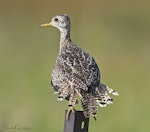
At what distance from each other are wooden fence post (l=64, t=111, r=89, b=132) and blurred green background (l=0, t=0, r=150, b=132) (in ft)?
8.23

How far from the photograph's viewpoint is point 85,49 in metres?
12.5

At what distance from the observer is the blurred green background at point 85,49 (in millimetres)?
10148

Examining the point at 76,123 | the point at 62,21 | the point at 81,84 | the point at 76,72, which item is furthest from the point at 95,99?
the point at 62,21

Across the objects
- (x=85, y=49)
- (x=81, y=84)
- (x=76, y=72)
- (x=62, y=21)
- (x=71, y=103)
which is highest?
(x=85, y=49)

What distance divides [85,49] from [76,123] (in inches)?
221

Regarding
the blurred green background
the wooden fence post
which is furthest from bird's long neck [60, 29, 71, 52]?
the wooden fence post

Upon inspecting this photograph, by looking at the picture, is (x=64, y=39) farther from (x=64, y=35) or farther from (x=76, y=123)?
(x=76, y=123)

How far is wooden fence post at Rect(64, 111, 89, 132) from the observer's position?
6828mm

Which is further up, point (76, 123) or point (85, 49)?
point (85, 49)

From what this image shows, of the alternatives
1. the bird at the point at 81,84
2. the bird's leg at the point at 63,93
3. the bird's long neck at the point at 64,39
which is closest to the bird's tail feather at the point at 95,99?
the bird at the point at 81,84

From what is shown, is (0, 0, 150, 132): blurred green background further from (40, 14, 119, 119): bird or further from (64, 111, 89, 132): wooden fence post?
(64, 111, 89, 132): wooden fence post

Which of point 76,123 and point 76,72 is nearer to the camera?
point 76,123

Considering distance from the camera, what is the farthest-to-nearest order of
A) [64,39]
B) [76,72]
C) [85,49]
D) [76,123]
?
[85,49], [64,39], [76,72], [76,123]

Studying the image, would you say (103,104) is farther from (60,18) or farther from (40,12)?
(40,12)
